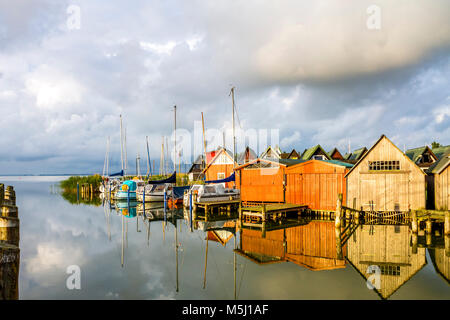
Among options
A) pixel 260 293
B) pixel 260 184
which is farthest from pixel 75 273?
pixel 260 184

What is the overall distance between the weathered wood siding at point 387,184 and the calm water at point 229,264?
9.56 feet

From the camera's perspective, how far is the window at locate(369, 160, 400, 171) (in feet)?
76.0

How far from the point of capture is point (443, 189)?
2145 centimetres

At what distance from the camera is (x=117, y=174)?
55031mm

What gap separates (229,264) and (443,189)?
18.0 m

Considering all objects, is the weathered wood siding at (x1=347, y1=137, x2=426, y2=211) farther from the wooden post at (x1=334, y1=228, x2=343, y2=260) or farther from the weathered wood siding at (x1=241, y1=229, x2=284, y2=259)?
the weathered wood siding at (x1=241, y1=229, x2=284, y2=259)

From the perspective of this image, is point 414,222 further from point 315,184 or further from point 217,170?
point 217,170

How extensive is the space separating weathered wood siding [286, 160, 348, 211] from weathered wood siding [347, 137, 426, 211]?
1.16 m

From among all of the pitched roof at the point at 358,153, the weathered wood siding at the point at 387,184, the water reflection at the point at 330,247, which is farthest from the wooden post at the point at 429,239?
the pitched roof at the point at 358,153

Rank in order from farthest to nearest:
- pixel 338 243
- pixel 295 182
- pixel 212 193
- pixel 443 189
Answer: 1. pixel 212 193
2. pixel 295 182
3. pixel 443 189
4. pixel 338 243

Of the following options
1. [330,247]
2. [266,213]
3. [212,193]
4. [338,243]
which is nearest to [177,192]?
[212,193]
